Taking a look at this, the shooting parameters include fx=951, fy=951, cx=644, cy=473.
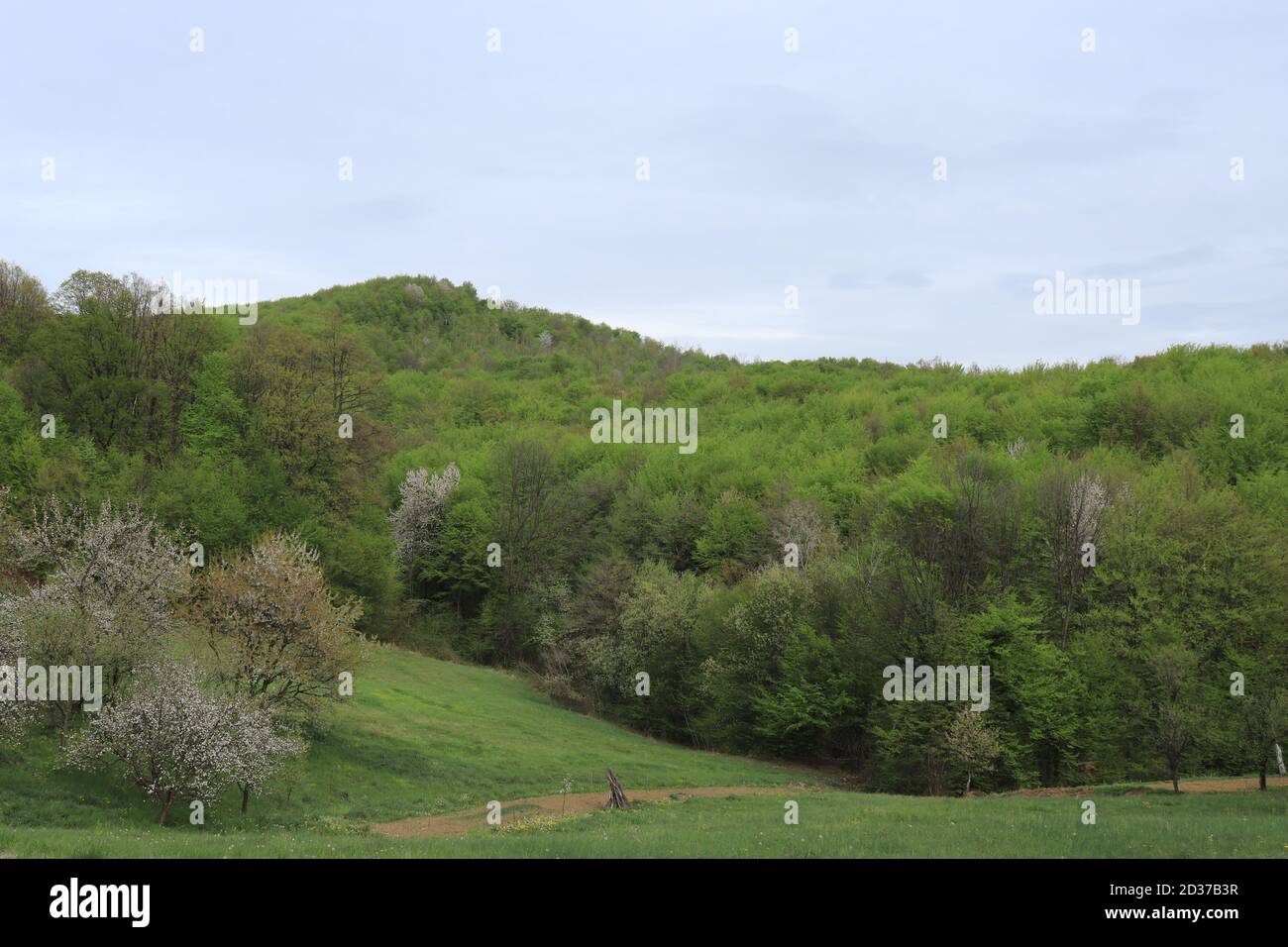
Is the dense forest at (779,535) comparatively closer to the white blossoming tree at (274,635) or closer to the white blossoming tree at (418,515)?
the white blossoming tree at (418,515)

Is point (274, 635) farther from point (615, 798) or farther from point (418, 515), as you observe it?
point (418, 515)

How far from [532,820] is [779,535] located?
44.6 meters

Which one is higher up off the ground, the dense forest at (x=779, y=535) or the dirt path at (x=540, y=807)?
the dense forest at (x=779, y=535)

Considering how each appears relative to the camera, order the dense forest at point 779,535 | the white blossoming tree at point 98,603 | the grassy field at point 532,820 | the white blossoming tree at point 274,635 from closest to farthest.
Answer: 1. the grassy field at point 532,820
2. the white blossoming tree at point 98,603
3. the white blossoming tree at point 274,635
4. the dense forest at point 779,535

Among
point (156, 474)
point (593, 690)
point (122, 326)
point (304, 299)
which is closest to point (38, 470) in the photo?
point (156, 474)

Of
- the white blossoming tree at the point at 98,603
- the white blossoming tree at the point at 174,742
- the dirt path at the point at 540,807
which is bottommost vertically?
the dirt path at the point at 540,807

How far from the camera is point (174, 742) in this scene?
28.1 meters

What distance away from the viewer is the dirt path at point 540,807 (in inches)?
1177

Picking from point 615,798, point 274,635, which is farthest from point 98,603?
point 615,798

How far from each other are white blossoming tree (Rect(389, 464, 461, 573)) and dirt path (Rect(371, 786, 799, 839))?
5226 cm

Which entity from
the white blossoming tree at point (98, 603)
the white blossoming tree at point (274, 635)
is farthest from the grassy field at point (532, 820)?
the white blossoming tree at point (274, 635)

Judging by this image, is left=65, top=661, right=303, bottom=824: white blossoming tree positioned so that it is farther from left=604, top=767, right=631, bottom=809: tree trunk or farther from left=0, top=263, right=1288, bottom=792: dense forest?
left=0, top=263, right=1288, bottom=792: dense forest

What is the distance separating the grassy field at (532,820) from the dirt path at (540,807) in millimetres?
1026
